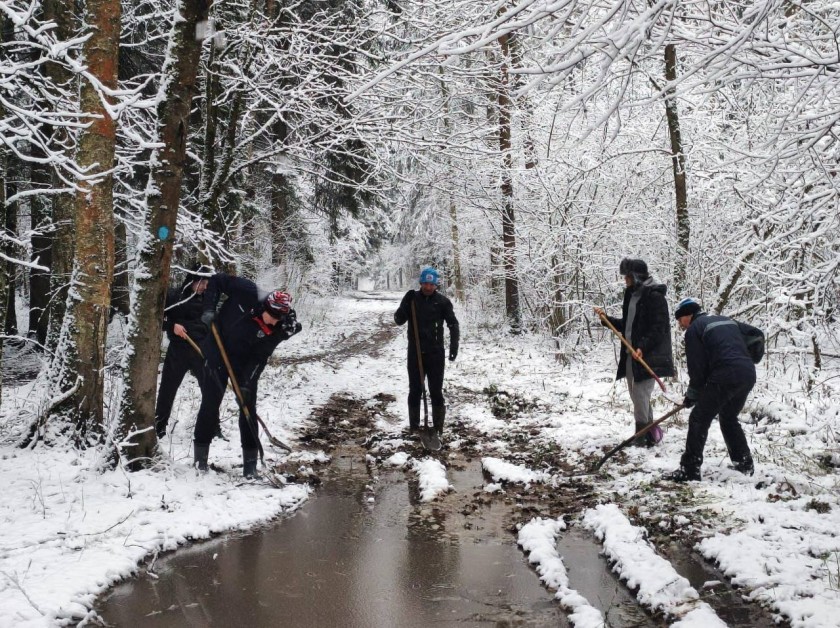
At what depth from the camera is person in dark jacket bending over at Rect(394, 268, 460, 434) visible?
802 centimetres

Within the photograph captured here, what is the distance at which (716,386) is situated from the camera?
5.45 m

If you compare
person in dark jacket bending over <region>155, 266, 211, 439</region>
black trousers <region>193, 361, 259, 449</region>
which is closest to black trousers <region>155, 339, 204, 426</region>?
person in dark jacket bending over <region>155, 266, 211, 439</region>

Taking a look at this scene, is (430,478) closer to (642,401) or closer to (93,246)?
(642,401)

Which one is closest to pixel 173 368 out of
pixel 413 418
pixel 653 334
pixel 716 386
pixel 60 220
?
pixel 60 220

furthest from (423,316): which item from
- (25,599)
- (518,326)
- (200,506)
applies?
(518,326)

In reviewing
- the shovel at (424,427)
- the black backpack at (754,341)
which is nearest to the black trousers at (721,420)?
the black backpack at (754,341)

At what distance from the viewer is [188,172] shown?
1038 cm

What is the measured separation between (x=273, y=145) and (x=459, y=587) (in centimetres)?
844

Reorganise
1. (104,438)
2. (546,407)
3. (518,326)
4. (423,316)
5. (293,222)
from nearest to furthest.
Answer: (104,438) → (423,316) → (546,407) → (518,326) → (293,222)

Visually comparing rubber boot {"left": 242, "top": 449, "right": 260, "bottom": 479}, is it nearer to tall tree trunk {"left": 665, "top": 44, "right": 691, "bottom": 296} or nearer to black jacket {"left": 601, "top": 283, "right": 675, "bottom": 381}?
black jacket {"left": 601, "top": 283, "right": 675, "bottom": 381}

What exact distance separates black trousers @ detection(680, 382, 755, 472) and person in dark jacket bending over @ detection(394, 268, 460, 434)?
320 cm

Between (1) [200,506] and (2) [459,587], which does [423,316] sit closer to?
(1) [200,506]

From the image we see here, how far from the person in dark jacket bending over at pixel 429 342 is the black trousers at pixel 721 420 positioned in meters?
3.20

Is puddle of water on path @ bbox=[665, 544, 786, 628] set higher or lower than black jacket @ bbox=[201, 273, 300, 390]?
lower
